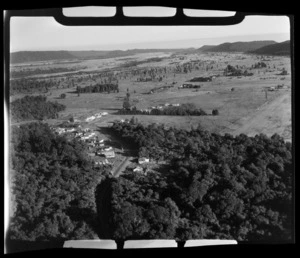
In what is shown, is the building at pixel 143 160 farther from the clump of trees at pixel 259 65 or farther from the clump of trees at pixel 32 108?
the clump of trees at pixel 259 65

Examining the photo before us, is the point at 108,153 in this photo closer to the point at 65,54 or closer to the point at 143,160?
the point at 143,160

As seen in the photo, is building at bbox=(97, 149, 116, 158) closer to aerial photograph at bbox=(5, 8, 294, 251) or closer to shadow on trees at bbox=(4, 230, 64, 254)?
aerial photograph at bbox=(5, 8, 294, 251)

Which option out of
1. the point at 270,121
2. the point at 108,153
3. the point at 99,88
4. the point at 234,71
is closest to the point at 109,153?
the point at 108,153

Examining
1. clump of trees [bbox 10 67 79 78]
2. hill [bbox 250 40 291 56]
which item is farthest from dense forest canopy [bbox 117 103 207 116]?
hill [bbox 250 40 291 56]

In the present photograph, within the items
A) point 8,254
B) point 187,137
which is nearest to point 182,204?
point 187,137

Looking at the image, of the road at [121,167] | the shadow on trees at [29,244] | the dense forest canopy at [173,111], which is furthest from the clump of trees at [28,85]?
the shadow on trees at [29,244]

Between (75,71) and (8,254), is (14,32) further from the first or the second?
(8,254)

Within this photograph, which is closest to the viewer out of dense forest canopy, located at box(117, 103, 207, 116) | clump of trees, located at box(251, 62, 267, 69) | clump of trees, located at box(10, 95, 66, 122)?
clump of trees, located at box(10, 95, 66, 122)
